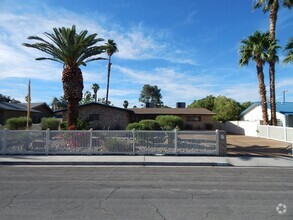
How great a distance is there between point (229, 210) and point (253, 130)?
1108 inches

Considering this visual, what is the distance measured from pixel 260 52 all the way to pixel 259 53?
14 cm

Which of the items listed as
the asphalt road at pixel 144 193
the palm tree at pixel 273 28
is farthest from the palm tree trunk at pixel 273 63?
the asphalt road at pixel 144 193

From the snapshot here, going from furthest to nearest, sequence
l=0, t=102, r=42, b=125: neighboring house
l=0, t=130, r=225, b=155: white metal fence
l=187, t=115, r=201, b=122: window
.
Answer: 1. l=187, t=115, r=201, b=122: window
2. l=0, t=102, r=42, b=125: neighboring house
3. l=0, t=130, r=225, b=155: white metal fence

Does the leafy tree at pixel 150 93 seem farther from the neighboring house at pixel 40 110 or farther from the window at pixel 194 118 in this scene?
the window at pixel 194 118

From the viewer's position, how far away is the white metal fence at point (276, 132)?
77.2 feet

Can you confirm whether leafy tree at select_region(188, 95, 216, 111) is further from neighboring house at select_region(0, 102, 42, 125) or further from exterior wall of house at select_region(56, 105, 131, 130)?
neighboring house at select_region(0, 102, 42, 125)

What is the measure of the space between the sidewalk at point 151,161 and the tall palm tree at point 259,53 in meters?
14.5

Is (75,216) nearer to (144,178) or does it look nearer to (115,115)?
(144,178)

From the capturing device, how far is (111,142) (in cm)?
1555

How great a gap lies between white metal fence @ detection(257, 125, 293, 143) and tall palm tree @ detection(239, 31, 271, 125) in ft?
3.52

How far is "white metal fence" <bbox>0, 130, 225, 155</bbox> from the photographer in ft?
50.9

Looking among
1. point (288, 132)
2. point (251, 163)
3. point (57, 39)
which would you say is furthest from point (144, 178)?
point (288, 132)

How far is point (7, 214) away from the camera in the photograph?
18.8ft

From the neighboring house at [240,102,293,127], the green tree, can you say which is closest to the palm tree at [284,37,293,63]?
the green tree
